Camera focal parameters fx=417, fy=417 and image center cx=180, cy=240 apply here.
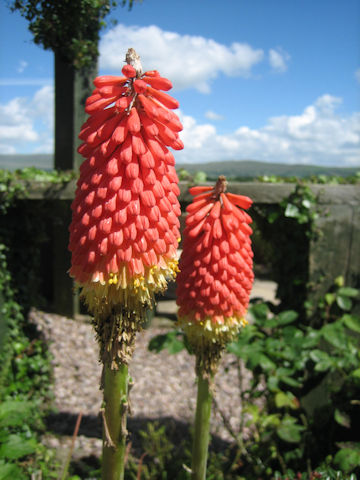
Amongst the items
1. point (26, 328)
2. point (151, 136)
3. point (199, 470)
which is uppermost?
point (151, 136)

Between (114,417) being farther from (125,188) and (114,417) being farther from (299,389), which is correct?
(299,389)

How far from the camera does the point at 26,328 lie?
14.7 feet

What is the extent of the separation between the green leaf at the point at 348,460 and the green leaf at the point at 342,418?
377 millimetres

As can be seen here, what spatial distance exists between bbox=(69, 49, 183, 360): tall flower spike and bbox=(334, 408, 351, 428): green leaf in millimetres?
2369

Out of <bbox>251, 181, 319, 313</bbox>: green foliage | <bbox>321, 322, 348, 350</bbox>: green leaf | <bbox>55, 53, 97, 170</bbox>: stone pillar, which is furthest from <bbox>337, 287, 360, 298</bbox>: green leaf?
<bbox>55, 53, 97, 170</bbox>: stone pillar

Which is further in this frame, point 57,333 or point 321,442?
point 57,333

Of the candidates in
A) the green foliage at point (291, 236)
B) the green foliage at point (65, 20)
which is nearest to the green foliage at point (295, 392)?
the green foliage at point (291, 236)

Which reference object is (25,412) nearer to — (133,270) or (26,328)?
(133,270)

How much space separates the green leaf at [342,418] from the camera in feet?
10.1

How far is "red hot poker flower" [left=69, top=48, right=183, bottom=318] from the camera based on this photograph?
133 cm

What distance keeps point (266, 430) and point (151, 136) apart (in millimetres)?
2951

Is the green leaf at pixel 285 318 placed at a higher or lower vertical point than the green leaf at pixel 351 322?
higher

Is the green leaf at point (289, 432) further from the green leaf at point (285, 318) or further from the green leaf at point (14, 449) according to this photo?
the green leaf at point (14, 449)

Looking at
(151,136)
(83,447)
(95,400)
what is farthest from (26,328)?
(151,136)
